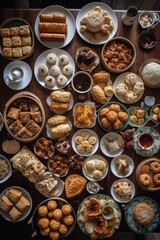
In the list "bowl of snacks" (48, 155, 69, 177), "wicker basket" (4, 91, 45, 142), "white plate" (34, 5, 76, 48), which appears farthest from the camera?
"white plate" (34, 5, 76, 48)

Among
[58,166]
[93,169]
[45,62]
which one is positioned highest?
[45,62]

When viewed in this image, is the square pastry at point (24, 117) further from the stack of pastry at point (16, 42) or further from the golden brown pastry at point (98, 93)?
the golden brown pastry at point (98, 93)

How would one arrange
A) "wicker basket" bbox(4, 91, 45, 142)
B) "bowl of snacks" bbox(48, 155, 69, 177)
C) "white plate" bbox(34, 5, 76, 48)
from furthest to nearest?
"white plate" bbox(34, 5, 76, 48) < "bowl of snacks" bbox(48, 155, 69, 177) < "wicker basket" bbox(4, 91, 45, 142)

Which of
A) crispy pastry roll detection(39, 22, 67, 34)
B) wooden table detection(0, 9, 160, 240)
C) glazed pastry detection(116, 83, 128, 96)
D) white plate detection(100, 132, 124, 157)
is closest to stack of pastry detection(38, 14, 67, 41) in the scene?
crispy pastry roll detection(39, 22, 67, 34)

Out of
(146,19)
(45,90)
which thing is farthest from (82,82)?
(146,19)

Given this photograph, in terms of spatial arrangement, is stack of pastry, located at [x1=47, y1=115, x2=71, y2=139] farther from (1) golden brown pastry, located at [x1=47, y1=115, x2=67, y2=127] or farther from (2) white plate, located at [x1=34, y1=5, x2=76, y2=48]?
(2) white plate, located at [x1=34, y1=5, x2=76, y2=48]

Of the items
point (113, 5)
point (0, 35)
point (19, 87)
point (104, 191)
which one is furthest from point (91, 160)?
point (113, 5)

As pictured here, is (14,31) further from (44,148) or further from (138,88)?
(138,88)
